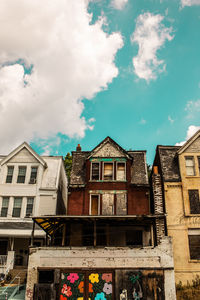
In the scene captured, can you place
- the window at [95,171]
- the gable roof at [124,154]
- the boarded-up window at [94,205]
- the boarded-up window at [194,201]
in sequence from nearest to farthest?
the boarded-up window at [194,201], the boarded-up window at [94,205], the gable roof at [124,154], the window at [95,171]

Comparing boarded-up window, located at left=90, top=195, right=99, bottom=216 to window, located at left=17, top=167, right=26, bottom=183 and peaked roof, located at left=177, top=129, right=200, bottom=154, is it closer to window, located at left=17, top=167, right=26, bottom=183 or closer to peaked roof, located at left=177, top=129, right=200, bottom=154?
window, located at left=17, top=167, right=26, bottom=183

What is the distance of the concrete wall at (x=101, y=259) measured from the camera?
18438 mm

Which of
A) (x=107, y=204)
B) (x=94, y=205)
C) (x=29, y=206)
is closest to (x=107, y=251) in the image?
(x=107, y=204)

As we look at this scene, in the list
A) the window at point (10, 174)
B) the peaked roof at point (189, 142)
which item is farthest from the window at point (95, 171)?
the window at point (10, 174)

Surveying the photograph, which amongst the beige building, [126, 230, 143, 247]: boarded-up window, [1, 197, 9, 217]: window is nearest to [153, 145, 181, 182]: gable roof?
the beige building

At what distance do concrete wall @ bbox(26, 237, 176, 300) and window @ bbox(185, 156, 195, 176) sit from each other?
7516mm

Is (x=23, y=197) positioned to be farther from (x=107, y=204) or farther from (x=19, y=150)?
(x=107, y=204)

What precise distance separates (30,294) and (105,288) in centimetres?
506

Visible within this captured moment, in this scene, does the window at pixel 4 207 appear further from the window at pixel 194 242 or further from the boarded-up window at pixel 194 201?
the boarded-up window at pixel 194 201

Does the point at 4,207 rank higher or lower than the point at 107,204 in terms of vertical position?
higher

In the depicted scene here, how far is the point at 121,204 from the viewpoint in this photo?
77.6ft

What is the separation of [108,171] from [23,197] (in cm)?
873

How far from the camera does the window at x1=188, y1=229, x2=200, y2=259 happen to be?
21109mm

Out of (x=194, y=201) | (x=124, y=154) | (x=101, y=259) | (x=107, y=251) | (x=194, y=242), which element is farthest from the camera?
(x=124, y=154)
